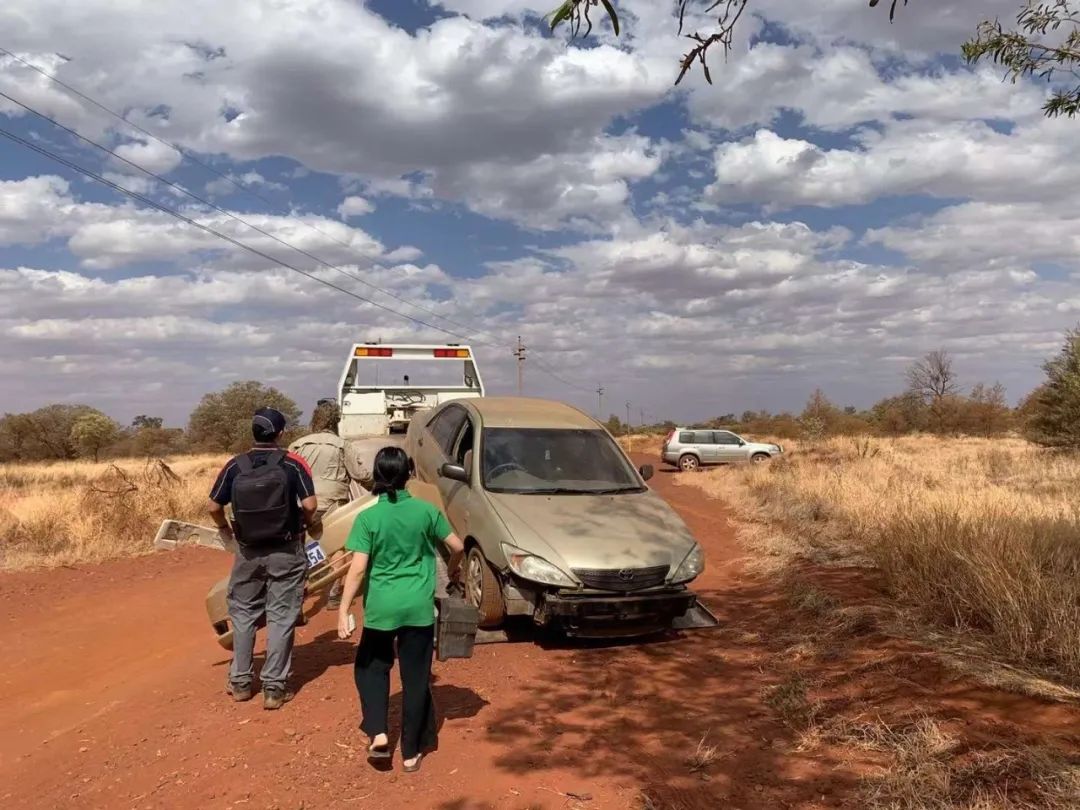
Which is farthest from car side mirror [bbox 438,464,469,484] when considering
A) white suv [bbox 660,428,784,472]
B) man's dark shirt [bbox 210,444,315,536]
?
white suv [bbox 660,428,784,472]

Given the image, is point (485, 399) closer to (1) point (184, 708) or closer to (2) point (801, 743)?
(1) point (184, 708)

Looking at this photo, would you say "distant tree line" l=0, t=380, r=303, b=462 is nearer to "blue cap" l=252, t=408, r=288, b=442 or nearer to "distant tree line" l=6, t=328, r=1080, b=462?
"distant tree line" l=6, t=328, r=1080, b=462

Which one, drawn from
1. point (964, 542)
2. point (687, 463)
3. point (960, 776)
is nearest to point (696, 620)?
point (964, 542)

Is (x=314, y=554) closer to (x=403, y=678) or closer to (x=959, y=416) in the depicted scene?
(x=403, y=678)

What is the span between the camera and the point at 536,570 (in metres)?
5.49

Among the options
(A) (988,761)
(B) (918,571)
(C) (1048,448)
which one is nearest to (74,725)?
(A) (988,761)

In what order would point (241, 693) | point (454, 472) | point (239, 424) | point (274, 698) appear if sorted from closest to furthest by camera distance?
1. point (274, 698)
2. point (241, 693)
3. point (454, 472)
4. point (239, 424)

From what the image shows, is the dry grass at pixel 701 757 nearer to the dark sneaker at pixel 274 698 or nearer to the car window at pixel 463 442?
the dark sneaker at pixel 274 698

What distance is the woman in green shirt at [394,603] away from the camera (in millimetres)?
3857

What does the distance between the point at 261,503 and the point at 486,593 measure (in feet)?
6.25

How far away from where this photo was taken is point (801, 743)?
4008 mm

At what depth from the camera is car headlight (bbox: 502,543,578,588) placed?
215 inches

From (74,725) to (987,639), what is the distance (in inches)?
242

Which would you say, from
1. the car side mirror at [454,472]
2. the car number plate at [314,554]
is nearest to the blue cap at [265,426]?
the car number plate at [314,554]
